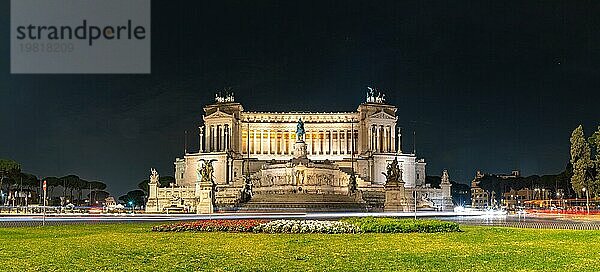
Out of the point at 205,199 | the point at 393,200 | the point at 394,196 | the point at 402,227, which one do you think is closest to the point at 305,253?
the point at 402,227

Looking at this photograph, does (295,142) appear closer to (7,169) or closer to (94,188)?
(7,169)

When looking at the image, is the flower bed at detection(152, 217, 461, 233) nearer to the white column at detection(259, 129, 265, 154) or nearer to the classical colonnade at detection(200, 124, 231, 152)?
the classical colonnade at detection(200, 124, 231, 152)

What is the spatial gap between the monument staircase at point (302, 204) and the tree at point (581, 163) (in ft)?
79.4

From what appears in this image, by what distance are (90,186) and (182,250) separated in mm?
159007

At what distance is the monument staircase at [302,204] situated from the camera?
81.2 m

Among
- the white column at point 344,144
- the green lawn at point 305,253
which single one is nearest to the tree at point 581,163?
the green lawn at point 305,253

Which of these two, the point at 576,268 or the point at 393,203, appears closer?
the point at 576,268

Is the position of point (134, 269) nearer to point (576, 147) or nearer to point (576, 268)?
point (576, 268)

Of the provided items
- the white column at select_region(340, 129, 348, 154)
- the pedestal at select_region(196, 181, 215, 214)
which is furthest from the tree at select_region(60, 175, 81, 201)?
the pedestal at select_region(196, 181, 215, 214)

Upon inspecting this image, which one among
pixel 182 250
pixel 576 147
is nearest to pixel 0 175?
pixel 576 147

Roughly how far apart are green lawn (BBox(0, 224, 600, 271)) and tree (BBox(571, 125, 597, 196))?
55137mm

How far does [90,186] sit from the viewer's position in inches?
6969

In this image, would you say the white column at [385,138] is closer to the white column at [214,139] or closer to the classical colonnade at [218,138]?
the classical colonnade at [218,138]

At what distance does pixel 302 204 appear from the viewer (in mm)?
85062
